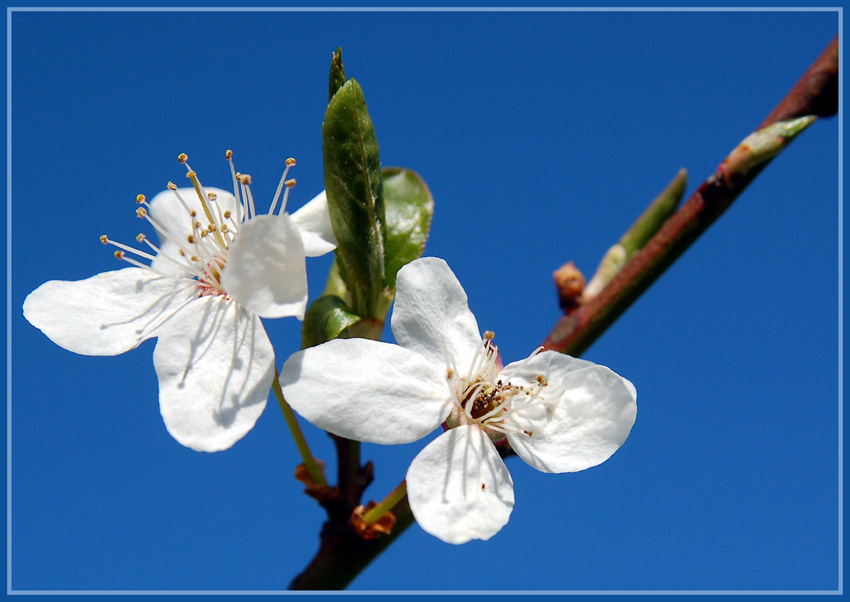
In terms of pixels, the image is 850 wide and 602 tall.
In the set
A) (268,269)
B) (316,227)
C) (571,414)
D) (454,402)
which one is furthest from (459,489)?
(316,227)

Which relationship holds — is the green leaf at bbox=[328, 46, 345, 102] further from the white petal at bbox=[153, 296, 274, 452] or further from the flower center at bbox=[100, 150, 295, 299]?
the white petal at bbox=[153, 296, 274, 452]

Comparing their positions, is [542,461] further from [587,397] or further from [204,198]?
[204,198]

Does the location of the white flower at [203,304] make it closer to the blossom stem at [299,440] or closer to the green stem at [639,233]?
the blossom stem at [299,440]

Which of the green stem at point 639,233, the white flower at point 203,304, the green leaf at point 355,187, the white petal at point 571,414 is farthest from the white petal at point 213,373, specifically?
the green stem at point 639,233

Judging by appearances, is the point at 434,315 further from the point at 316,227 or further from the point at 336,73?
the point at 336,73

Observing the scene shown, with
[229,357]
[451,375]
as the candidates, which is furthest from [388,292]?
[229,357]

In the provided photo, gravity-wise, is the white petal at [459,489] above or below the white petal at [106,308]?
below

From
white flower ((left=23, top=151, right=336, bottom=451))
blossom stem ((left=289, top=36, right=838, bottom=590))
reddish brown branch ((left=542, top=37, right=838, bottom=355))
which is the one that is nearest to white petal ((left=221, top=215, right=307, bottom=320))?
white flower ((left=23, top=151, right=336, bottom=451))
